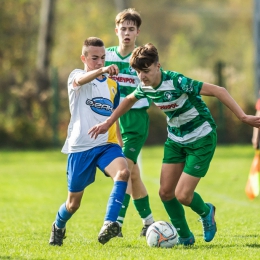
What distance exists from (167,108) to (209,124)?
0.47m

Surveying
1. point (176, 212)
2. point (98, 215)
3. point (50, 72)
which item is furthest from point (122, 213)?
point (50, 72)

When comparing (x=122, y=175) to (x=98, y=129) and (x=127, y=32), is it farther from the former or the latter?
(x=127, y=32)

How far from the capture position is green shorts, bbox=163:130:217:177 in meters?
6.70

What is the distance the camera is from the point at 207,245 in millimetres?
6688

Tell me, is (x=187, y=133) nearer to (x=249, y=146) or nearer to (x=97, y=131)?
(x=97, y=131)

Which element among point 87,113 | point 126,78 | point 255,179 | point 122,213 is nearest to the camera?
point 87,113

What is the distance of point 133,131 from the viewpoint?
8.00 meters

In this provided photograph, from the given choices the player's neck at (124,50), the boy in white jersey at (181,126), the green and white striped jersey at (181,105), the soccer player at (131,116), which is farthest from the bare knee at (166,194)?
the player's neck at (124,50)

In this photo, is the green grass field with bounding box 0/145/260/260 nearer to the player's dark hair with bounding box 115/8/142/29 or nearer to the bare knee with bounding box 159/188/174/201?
the bare knee with bounding box 159/188/174/201

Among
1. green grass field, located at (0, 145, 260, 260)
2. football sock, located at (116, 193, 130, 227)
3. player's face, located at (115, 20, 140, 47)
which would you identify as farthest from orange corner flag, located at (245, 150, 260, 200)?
player's face, located at (115, 20, 140, 47)

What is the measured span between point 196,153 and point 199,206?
21.7 inches

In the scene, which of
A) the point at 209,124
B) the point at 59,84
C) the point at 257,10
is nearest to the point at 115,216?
the point at 209,124

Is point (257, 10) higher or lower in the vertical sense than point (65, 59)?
higher

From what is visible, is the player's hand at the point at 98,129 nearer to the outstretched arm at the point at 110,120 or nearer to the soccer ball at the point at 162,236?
the outstretched arm at the point at 110,120
